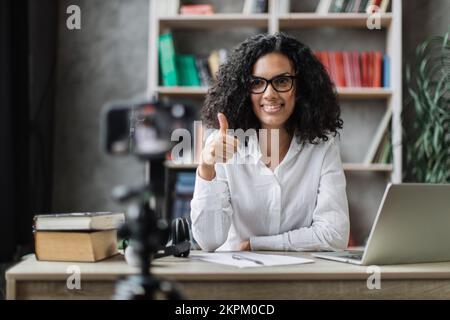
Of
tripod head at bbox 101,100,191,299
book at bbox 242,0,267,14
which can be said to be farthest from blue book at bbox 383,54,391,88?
tripod head at bbox 101,100,191,299

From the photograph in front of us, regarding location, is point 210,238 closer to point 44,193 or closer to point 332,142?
point 332,142

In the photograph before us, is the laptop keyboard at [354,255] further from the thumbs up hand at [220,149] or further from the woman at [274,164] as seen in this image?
the thumbs up hand at [220,149]

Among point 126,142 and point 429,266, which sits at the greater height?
point 126,142

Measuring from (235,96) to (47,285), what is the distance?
1.07 metres

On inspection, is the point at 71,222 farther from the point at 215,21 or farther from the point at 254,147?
the point at 215,21

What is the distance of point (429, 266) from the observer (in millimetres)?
1230

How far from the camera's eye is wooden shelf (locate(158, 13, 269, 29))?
3.03 meters

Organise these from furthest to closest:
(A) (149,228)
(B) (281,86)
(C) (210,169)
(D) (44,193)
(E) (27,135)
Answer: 1. (D) (44,193)
2. (E) (27,135)
3. (B) (281,86)
4. (C) (210,169)
5. (A) (149,228)

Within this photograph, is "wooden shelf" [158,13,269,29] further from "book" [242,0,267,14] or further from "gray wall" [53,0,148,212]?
"gray wall" [53,0,148,212]

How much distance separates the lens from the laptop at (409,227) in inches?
44.9

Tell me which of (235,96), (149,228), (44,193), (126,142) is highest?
(235,96)

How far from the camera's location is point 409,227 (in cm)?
119

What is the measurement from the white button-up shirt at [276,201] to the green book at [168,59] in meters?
1.24
